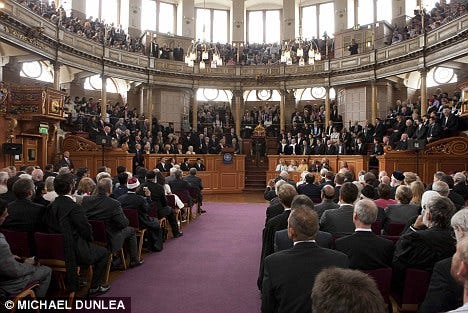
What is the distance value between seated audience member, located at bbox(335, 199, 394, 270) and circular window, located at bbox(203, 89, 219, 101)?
21.4 metres

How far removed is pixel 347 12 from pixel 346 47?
2.53 m

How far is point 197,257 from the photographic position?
6047mm

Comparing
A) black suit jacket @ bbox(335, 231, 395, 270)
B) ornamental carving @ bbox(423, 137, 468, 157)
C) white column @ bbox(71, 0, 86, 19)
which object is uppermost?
white column @ bbox(71, 0, 86, 19)

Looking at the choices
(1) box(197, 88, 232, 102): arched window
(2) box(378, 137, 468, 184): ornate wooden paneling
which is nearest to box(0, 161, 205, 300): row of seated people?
(2) box(378, 137, 468, 184): ornate wooden paneling

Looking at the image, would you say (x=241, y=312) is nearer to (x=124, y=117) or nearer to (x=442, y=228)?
(x=442, y=228)

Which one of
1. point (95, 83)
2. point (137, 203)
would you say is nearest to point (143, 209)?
point (137, 203)

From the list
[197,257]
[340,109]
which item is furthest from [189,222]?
[340,109]

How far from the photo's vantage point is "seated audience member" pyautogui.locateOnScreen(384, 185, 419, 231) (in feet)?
14.6

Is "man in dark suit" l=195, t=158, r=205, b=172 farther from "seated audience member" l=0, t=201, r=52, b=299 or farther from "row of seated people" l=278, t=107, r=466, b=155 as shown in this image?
"seated audience member" l=0, t=201, r=52, b=299

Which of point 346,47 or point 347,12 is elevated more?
point 347,12

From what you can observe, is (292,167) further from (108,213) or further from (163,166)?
(108,213)

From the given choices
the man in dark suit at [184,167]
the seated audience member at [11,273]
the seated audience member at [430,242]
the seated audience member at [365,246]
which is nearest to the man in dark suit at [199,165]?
the man in dark suit at [184,167]

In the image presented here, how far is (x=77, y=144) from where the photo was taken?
1410 cm

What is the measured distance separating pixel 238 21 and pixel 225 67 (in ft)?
12.6
